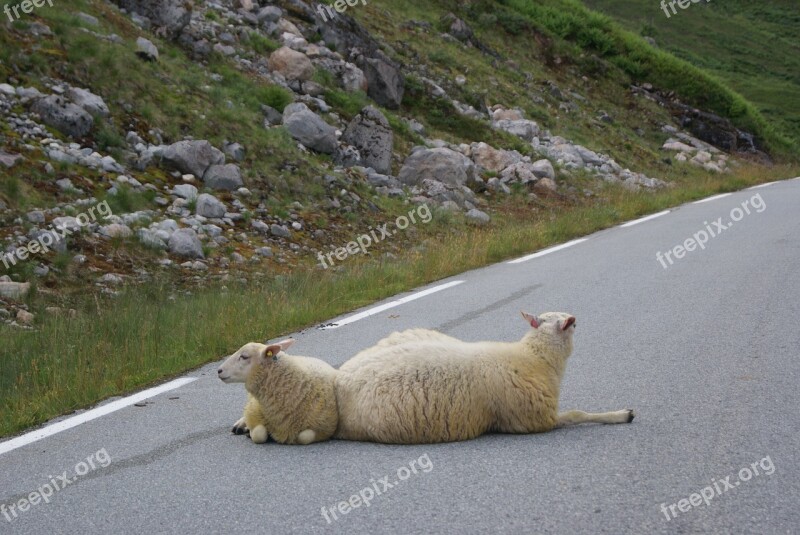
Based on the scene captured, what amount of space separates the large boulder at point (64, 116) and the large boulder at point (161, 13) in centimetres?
537

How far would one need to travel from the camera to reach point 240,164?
16031 millimetres

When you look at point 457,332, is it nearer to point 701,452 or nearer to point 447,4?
point 701,452

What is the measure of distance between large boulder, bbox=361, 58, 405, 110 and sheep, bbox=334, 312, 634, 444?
56.8ft

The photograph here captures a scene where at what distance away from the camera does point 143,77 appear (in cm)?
1664

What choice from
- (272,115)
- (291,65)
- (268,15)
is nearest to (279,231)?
(272,115)

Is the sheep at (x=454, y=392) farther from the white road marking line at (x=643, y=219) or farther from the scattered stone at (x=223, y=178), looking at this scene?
the white road marking line at (x=643, y=219)

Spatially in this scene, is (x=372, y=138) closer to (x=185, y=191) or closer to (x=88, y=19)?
(x=185, y=191)

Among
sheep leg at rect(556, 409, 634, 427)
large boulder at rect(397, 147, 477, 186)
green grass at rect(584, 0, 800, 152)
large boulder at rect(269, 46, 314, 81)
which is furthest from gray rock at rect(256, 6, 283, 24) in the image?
green grass at rect(584, 0, 800, 152)

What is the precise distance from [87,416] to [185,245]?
6649mm

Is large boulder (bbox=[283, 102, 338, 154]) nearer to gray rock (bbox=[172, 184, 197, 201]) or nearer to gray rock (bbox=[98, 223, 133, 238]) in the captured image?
gray rock (bbox=[172, 184, 197, 201])

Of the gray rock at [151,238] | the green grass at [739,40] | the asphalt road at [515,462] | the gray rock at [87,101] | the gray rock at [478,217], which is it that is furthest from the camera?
the green grass at [739,40]

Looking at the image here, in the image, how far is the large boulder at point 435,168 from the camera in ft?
62.6

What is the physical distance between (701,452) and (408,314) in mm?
5033

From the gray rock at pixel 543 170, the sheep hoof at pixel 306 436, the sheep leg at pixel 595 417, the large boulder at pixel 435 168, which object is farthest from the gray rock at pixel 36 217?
Result: the gray rock at pixel 543 170
